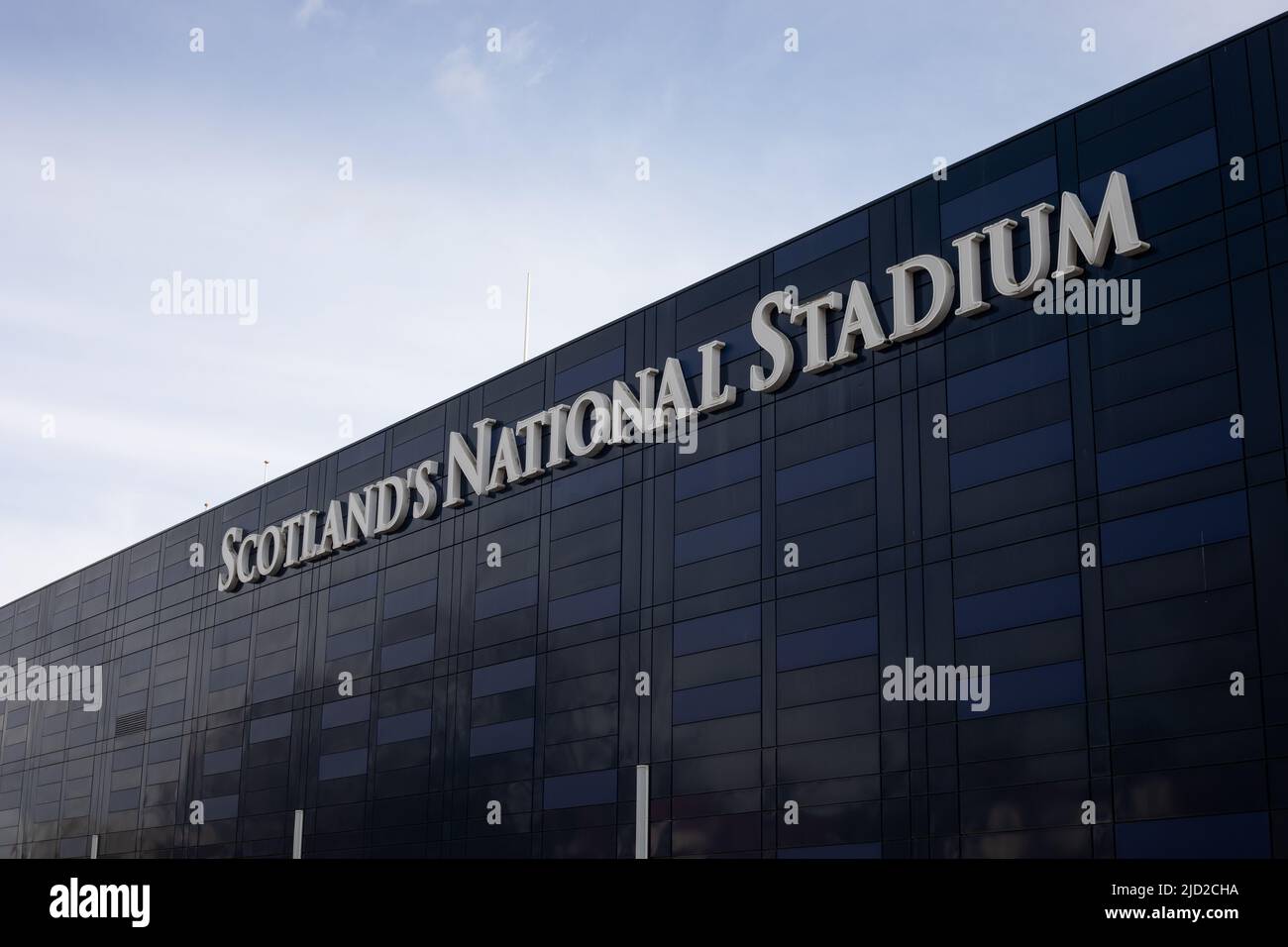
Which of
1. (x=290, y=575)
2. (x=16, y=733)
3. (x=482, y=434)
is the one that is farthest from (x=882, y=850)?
(x=16, y=733)

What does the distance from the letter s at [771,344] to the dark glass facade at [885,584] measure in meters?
0.56

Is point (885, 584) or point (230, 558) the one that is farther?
point (230, 558)

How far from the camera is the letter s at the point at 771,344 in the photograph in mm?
45562

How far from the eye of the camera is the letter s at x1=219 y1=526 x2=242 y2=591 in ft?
223

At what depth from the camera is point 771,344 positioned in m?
46.2

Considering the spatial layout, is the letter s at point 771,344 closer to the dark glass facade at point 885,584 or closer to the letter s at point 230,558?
the dark glass facade at point 885,584

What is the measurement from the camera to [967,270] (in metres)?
41.2

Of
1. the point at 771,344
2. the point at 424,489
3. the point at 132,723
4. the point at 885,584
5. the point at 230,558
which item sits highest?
the point at 771,344

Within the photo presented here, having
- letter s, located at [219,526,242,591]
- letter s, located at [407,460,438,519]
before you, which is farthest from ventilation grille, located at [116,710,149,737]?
letter s, located at [407,460,438,519]

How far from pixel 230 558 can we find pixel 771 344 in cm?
3240

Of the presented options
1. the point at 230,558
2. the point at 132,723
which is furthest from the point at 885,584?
the point at 132,723

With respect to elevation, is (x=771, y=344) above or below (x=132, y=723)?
above

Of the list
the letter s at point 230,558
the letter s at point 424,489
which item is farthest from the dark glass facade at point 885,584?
the letter s at point 230,558

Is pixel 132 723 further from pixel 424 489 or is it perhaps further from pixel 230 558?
pixel 424 489
